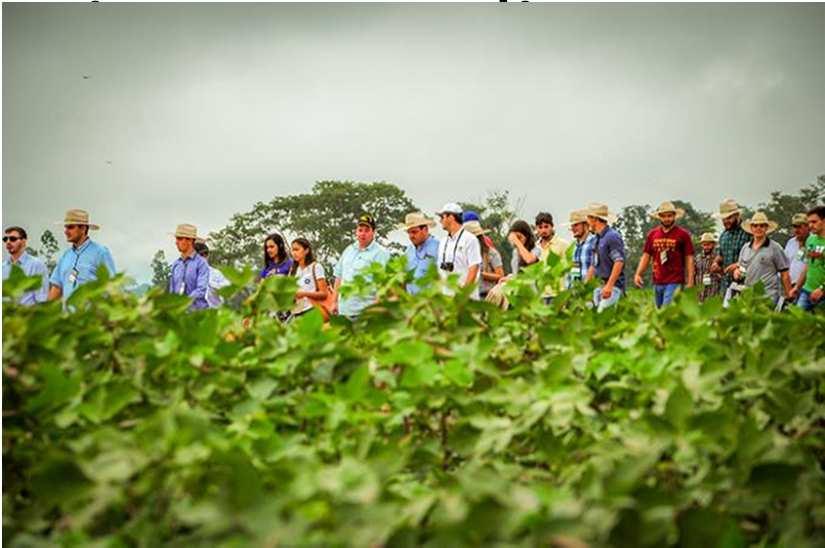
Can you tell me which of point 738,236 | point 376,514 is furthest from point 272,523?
point 738,236

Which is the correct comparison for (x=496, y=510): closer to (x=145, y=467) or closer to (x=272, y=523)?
(x=272, y=523)

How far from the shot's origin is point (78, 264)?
6875mm

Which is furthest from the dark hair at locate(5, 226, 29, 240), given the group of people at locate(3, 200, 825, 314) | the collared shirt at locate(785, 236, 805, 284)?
the collared shirt at locate(785, 236, 805, 284)

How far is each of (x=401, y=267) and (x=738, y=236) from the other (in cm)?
767

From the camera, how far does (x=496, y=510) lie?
43.8 inches

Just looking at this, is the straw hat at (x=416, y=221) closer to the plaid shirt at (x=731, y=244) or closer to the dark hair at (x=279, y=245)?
the dark hair at (x=279, y=245)

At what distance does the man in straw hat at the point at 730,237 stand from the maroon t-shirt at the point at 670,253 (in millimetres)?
682

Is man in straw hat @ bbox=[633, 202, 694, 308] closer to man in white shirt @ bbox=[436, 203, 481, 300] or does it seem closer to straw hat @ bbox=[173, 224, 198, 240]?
man in white shirt @ bbox=[436, 203, 481, 300]

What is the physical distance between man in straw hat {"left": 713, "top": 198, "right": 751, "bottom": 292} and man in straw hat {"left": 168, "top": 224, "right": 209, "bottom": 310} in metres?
4.82

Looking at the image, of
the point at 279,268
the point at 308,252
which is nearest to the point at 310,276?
the point at 308,252

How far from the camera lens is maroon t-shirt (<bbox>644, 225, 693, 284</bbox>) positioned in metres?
8.83

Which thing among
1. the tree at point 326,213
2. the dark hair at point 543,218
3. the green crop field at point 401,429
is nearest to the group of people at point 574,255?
the dark hair at point 543,218

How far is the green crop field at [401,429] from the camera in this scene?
1.16 meters

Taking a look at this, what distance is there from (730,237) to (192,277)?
507cm
